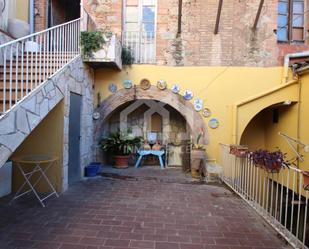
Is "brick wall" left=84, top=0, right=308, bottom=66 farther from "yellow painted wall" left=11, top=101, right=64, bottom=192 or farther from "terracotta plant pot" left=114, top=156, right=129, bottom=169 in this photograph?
"yellow painted wall" left=11, top=101, right=64, bottom=192

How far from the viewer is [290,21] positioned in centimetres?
749

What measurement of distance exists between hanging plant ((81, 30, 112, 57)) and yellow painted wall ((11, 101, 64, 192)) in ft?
5.57

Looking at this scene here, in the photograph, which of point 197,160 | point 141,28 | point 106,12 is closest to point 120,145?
point 197,160

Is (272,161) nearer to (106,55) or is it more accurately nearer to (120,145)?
(106,55)

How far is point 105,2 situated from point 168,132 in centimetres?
422

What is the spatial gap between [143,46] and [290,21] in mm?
4284

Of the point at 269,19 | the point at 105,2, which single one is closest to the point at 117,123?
the point at 105,2

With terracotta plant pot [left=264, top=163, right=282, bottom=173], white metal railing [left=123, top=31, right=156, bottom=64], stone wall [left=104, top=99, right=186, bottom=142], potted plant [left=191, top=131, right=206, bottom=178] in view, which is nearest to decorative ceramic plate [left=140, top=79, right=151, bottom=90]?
white metal railing [left=123, top=31, right=156, bottom=64]

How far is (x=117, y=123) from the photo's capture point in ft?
27.8

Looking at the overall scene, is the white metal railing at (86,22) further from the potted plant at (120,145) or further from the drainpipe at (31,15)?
the potted plant at (120,145)

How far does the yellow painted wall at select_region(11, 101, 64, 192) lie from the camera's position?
4.97m

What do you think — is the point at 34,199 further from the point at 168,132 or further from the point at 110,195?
the point at 168,132

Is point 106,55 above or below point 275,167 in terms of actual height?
above

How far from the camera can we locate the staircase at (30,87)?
319cm
